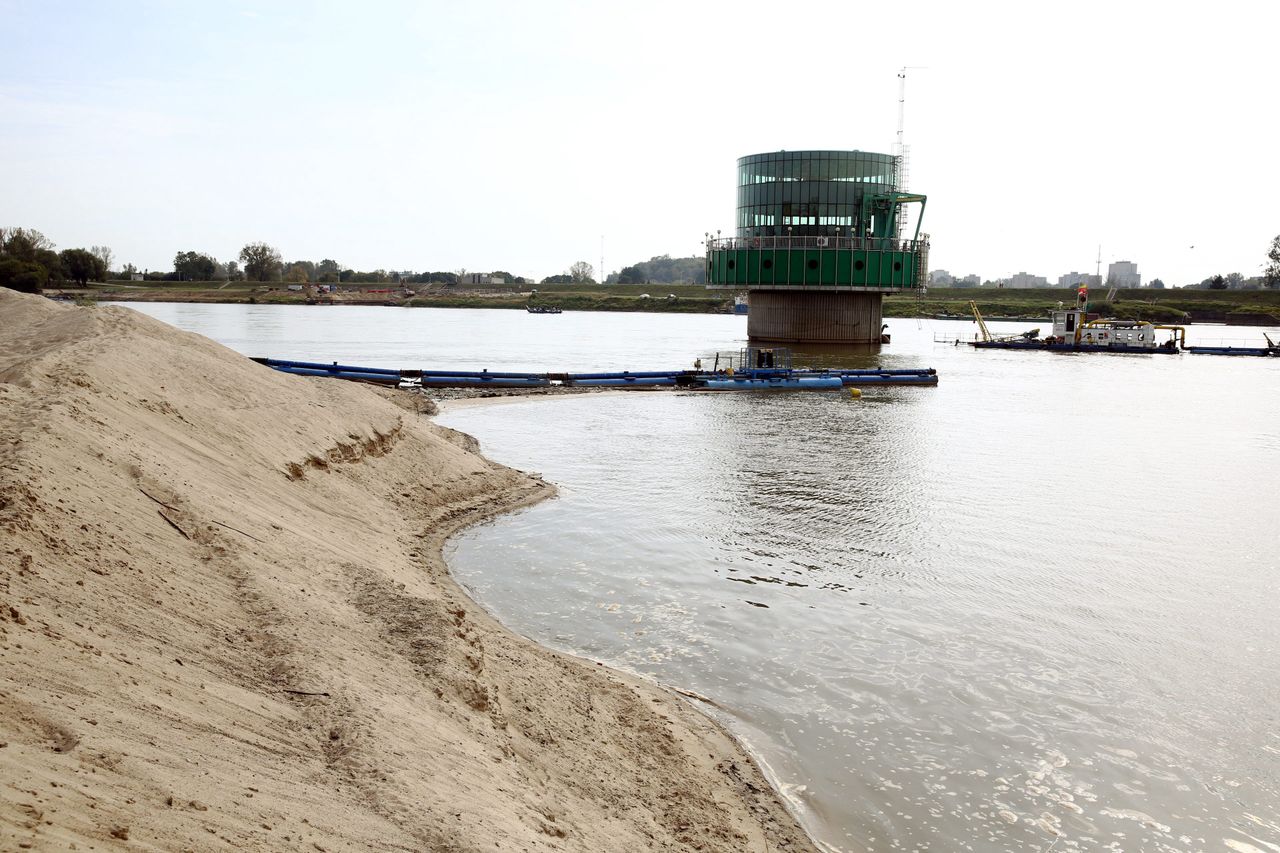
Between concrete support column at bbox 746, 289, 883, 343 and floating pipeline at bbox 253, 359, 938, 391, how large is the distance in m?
31.0

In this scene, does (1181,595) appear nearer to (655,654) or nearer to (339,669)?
(655,654)

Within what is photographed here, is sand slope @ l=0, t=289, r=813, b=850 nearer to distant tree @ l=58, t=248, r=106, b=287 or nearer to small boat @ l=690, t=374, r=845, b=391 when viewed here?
small boat @ l=690, t=374, r=845, b=391

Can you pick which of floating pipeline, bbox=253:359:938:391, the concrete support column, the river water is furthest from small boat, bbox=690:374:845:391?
the concrete support column

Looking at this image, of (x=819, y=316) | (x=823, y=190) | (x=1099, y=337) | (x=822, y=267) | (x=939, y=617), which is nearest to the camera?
(x=939, y=617)

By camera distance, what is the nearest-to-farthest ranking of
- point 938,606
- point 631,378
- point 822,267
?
point 938,606, point 631,378, point 822,267

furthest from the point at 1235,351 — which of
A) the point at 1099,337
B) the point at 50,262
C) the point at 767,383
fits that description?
the point at 50,262

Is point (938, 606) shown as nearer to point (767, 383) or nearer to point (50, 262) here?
point (767, 383)

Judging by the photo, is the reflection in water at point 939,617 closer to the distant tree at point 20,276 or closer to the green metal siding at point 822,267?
the distant tree at point 20,276

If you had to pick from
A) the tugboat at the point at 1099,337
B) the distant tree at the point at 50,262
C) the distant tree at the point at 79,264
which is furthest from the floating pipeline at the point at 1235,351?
the distant tree at the point at 79,264

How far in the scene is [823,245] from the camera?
90.1 meters

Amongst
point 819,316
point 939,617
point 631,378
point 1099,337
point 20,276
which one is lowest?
point 939,617

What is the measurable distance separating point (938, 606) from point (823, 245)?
7636 cm

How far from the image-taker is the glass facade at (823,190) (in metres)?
91.4

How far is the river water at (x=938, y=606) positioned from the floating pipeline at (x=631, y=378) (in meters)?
10.7
